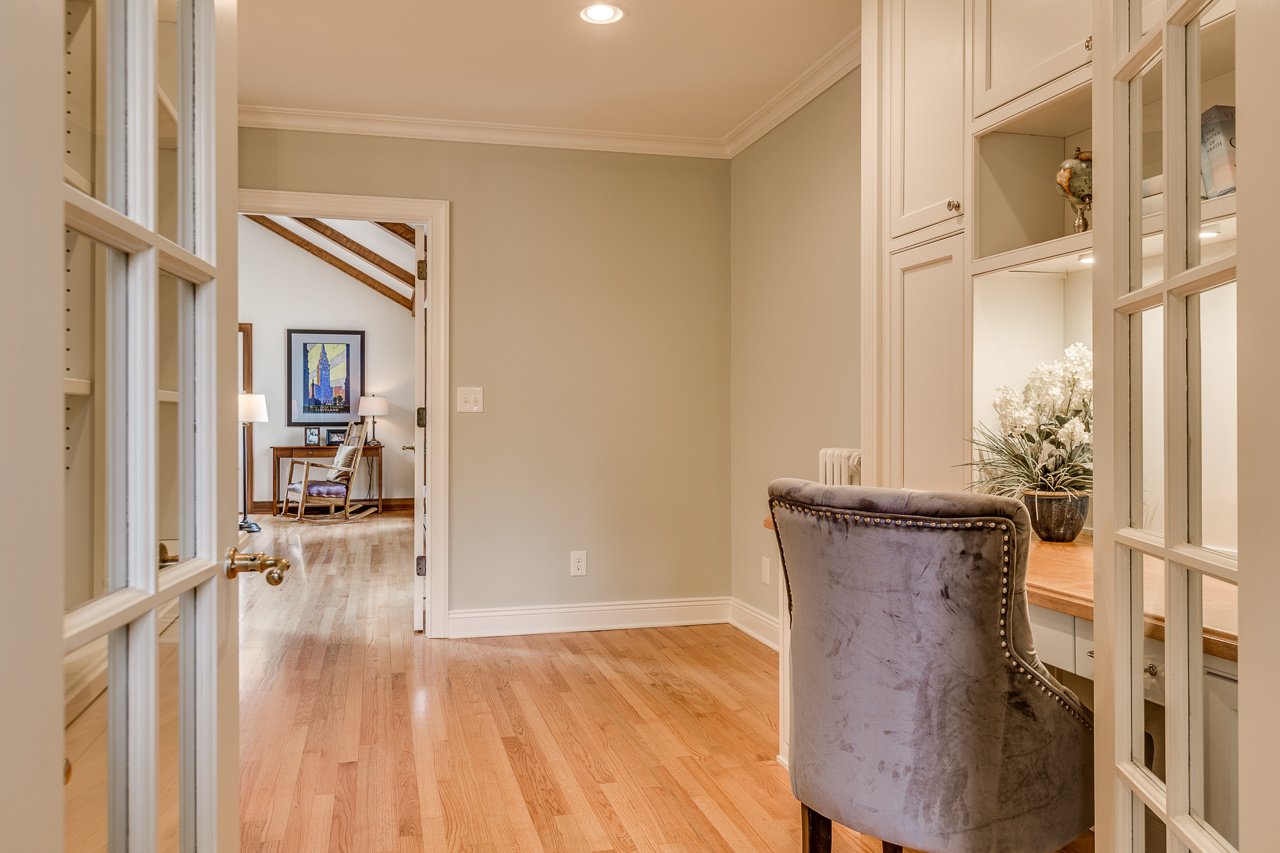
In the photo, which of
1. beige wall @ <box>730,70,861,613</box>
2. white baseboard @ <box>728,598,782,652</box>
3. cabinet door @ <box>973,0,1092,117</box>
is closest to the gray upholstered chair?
cabinet door @ <box>973,0,1092,117</box>

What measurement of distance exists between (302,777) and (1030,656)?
2049 millimetres

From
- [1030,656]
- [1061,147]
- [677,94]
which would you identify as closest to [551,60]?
[677,94]

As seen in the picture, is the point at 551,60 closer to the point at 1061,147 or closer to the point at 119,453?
the point at 1061,147

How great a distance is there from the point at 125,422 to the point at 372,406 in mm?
9206

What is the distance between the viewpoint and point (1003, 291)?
7.34ft

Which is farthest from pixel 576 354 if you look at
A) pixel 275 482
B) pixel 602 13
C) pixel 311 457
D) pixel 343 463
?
pixel 311 457

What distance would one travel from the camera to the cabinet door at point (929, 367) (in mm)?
2275

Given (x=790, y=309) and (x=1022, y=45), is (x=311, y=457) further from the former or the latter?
(x=1022, y=45)

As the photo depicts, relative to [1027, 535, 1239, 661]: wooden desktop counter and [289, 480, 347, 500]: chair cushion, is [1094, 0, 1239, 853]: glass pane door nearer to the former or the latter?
[1027, 535, 1239, 661]: wooden desktop counter

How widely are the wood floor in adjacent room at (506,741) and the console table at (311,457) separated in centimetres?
498

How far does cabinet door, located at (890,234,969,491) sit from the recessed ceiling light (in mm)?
1248

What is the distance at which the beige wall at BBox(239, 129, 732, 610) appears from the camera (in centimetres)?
411

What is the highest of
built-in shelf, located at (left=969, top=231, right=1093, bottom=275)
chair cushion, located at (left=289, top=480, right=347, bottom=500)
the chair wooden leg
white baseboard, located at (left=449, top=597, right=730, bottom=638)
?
built-in shelf, located at (left=969, top=231, right=1093, bottom=275)

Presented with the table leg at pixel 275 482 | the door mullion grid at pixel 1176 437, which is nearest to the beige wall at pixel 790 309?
the door mullion grid at pixel 1176 437
